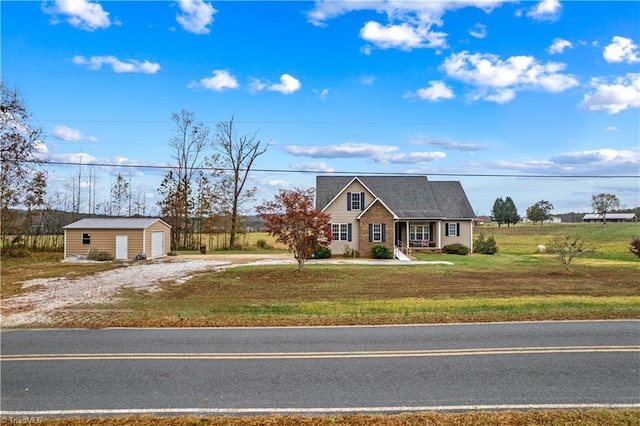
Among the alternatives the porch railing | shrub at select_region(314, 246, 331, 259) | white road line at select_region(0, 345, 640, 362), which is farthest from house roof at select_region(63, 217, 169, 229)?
white road line at select_region(0, 345, 640, 362)

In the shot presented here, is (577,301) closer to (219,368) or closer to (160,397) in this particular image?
(219,368)

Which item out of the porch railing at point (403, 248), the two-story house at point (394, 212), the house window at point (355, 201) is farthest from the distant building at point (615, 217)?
the house window at point (355, 201)

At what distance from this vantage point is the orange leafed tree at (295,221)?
21844 mm

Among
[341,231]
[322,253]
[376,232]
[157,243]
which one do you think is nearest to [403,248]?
[376,232]

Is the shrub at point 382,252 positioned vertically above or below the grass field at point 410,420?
above

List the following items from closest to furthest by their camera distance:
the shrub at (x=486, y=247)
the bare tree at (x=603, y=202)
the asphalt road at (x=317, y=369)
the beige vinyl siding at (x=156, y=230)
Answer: the asphalt road at (x=317, y=369) < the beige vinyl siding at (x=156, y=230) < the shrub at (x=486, y=247) < the bare tree at (x=603, y=202)

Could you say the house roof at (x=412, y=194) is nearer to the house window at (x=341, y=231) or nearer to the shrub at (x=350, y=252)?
the house window at (x=341, y=231)

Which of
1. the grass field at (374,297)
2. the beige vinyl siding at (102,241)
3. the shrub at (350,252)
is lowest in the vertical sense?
the grass field at (374,297)

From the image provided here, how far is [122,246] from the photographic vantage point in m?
31.6

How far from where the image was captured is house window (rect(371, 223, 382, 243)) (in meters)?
31.3

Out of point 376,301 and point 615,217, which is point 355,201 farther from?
point 615,217

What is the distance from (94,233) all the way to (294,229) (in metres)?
18.6

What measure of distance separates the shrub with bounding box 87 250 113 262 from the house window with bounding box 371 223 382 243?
19273mm

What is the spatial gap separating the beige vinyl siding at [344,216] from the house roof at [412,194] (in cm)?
216
